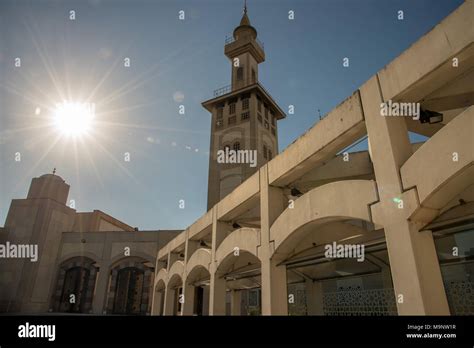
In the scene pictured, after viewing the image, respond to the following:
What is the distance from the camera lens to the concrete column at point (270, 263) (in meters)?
9.44

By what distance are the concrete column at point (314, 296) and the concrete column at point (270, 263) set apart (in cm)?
376

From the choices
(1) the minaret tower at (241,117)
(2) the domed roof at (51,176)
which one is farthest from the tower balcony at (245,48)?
(2) the domed roof at (51,176)

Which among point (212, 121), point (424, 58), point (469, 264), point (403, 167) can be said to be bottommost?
point (469, 264)

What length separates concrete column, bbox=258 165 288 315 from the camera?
9.44 meters

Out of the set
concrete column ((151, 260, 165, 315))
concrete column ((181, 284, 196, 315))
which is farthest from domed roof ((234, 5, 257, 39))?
concrete column ((181, 284, 196, 315))

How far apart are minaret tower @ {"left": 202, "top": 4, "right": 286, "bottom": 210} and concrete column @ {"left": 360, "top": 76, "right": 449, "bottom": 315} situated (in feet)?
66.7

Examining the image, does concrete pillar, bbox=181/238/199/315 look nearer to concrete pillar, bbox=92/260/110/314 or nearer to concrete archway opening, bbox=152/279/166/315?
concrete archway opening, bbox=152/279/166/315

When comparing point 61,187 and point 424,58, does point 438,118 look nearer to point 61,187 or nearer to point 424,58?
point 424,58

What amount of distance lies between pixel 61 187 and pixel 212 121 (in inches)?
622

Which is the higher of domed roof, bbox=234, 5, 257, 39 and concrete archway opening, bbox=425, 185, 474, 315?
domed roof, bbox=234, 5, 257, 39

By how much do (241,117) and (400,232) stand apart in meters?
25.5

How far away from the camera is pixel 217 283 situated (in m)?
13.3

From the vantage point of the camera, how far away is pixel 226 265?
13.2m
